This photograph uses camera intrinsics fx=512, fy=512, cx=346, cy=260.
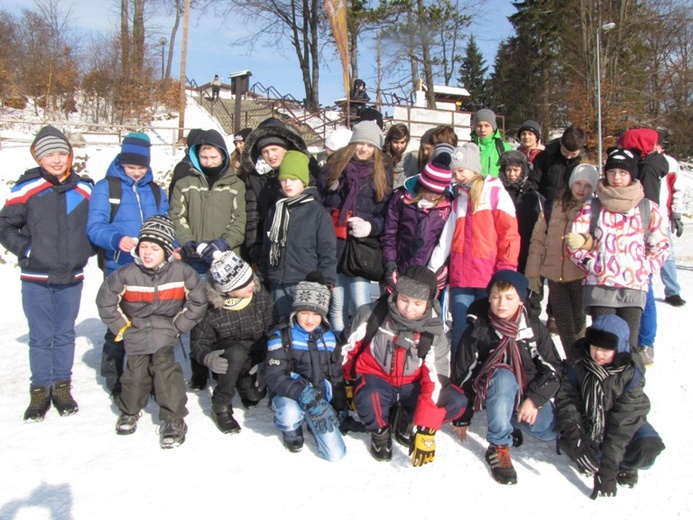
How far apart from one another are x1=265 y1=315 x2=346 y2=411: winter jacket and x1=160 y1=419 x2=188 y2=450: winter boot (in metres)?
0.60

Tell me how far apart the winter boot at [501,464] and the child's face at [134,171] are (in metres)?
2.96

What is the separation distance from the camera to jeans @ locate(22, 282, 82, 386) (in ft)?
11.3

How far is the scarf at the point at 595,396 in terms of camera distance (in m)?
2.74

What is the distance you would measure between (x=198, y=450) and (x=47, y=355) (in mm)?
1330

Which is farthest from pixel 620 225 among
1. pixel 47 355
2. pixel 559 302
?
pixel 47 355

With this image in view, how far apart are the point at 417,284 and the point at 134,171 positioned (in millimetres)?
2173

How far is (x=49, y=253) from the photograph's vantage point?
340 centimetres

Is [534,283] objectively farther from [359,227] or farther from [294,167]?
[294,167]

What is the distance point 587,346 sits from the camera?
2.88 metres

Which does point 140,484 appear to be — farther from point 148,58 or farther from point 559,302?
point 148,58

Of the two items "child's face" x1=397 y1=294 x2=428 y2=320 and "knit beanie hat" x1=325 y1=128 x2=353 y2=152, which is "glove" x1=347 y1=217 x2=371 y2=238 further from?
"knit beanie hat" x1=325 y1=128 x2=353 y2=152

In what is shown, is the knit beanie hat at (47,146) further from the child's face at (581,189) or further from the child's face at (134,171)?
the child's face at (581,189)

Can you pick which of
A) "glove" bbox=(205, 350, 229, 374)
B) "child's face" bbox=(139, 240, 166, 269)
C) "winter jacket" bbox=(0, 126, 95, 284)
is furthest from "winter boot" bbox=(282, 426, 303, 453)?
"winter jacket" bbox=(0, 126, 95, 284)

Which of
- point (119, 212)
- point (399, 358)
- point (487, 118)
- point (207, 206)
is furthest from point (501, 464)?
point (487, 118)
